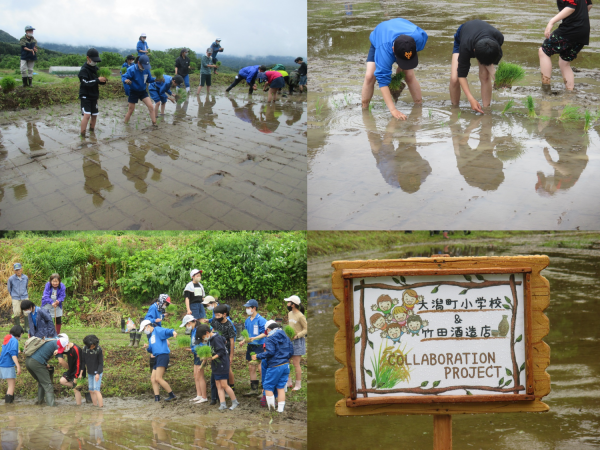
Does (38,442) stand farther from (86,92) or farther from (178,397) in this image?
(86,92)

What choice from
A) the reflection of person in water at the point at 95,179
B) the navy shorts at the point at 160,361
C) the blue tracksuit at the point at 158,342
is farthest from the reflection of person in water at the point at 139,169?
the navy shorts at the point at 160,361

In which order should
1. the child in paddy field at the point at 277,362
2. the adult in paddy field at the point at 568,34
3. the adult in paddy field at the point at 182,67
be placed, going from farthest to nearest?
the adult in paddy field at the point at 182,67 → the adult in paddy field at the point at 568,34 → the child in paddy field at the point at 277,362

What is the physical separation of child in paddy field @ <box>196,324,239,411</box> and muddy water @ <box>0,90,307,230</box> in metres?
1.20

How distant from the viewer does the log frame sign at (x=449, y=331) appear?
7.53ft

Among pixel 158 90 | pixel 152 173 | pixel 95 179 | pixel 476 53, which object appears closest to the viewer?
pixel 95 179

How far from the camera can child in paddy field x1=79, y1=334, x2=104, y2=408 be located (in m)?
5.27

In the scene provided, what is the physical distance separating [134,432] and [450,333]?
11.5 ft

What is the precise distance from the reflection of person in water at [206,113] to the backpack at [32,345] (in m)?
4.28

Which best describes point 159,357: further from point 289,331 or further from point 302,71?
point 302,71

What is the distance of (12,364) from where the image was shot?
5.51 meters

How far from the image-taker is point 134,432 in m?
4.55

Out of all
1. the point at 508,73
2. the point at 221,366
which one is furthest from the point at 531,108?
the point at 221,366

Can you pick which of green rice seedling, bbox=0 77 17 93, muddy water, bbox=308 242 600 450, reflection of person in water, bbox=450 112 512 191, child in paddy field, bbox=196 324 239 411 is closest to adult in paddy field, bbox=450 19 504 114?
reflection of person in water, bbox=450 112 512 191

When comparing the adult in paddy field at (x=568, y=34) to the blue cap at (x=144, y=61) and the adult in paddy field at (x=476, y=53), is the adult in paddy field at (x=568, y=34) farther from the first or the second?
the blue cap at (x=144, y=61)
